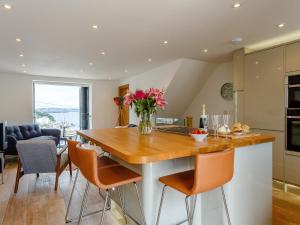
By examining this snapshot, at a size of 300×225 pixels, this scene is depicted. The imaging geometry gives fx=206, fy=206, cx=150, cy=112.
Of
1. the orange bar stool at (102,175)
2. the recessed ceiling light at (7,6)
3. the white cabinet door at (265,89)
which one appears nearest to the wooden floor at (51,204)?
the orange bar stool at (102,175)

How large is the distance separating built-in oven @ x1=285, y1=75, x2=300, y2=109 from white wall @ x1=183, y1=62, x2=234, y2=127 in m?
1.67

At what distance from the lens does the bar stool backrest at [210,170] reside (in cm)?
130

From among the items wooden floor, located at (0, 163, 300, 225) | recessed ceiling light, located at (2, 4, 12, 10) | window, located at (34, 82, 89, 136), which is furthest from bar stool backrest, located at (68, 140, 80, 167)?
window, located at (34, 82, 89, 136)

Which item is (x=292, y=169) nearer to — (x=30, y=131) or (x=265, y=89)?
(x=265, y=89)

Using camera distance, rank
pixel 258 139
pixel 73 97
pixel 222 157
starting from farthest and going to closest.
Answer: pixel 73 97, pixel 258 139, pixel 222 157

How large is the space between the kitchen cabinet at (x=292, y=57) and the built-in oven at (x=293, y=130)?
65cm

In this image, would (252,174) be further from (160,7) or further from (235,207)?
(160,7)

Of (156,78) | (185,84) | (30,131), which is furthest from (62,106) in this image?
(185,84)

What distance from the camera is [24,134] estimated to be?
555 cm

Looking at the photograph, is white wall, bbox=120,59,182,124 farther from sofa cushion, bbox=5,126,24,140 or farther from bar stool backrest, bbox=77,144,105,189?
bar stool backrest, bbox=77,144,105,189

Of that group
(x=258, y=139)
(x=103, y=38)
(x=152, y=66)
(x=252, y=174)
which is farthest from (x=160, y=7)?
(x=152, y=66)

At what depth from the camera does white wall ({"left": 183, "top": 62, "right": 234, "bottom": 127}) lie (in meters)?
5.11

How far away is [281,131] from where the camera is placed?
3338 millimetres

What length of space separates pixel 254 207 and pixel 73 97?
7.36m
